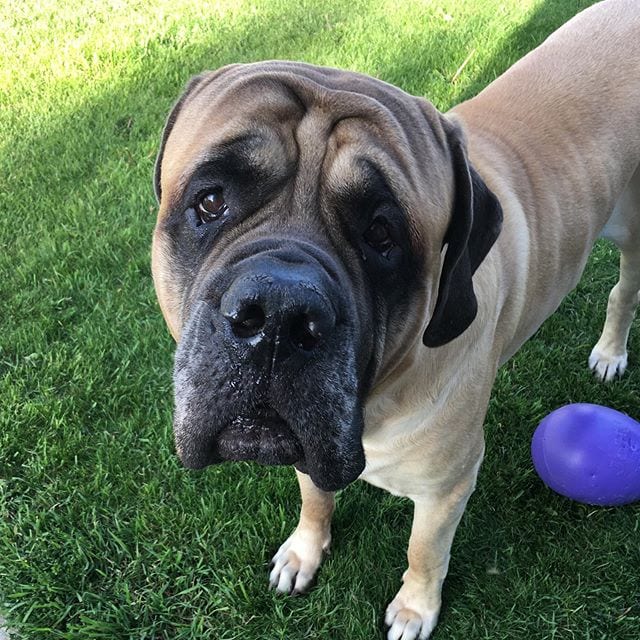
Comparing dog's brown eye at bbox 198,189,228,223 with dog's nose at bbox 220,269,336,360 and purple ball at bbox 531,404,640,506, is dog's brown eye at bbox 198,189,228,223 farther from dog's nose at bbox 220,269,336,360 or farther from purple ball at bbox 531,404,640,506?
purple ball at bbox 531,404,640,506

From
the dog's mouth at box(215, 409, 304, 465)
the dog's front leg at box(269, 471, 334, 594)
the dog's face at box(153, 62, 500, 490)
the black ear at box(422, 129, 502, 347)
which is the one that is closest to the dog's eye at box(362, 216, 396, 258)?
the dog's face at box(153, 62, 500, 490)

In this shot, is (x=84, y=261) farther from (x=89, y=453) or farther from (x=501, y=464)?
Result: (x=501, y=464)

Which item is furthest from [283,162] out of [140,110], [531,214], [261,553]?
[140,110]

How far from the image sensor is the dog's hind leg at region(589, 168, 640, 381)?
280 cm

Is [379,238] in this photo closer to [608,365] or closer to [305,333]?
[305,333]

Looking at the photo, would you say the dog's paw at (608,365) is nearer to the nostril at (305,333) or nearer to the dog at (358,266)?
the dog at (358,266)

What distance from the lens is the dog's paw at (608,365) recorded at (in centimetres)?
315

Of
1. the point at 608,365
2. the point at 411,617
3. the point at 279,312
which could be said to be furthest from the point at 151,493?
the point at 608,365

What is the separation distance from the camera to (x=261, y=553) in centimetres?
248

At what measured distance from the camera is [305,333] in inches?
52.9

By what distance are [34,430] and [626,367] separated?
7.94 ft

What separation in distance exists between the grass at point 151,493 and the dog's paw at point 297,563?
0.13 ft

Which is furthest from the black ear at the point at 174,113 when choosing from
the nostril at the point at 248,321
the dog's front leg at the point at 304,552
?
the dog's front leg at the point at 304,552

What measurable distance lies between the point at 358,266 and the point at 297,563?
124 centimetres
